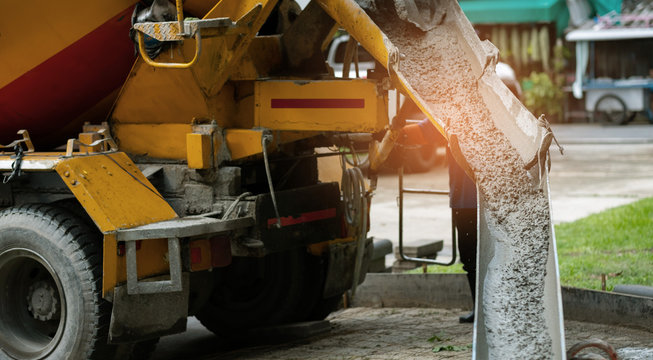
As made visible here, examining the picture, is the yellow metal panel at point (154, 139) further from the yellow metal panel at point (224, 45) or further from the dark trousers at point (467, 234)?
the dark trousers at point (467, 234)

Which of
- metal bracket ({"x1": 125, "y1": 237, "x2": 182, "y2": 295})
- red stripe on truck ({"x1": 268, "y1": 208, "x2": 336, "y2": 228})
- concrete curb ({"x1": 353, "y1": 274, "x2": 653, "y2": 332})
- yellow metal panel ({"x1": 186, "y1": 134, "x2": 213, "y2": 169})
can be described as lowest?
concrete curb ({"x1": 353, "y1": 274, "x2": 653, "y2": 332})

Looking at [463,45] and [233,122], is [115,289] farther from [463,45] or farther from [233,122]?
[463,45]

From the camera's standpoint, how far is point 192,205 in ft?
18.1

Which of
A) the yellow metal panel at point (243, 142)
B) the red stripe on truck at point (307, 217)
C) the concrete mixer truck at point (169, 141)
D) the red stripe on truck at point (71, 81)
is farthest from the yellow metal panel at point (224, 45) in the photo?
the red stripe on truck at point (307, 217)

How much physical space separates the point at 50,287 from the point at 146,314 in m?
0.74

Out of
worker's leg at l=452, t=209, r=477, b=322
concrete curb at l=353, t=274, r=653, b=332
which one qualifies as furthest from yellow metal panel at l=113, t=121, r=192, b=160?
concrete curb at l=353, t=274, r=653, b=332

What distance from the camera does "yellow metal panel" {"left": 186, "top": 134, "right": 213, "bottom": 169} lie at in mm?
5395

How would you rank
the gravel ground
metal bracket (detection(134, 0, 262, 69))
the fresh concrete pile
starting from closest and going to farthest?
the fresh concrete pile, metal bracket (detection(134, 0, 262, 69)), the gravel ground

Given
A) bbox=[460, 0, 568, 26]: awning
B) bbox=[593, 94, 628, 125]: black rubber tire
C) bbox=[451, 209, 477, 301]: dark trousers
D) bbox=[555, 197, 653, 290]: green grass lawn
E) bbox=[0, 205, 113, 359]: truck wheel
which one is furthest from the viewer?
bbox=[460, 0, 568, 26]: awning

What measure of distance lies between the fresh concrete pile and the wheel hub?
2.25 meters

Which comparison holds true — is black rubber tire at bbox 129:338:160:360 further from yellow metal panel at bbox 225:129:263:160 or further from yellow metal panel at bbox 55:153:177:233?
yellow metal panel at bbox 225:129:263:160

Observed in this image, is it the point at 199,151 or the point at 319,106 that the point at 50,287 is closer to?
the point at 199,151

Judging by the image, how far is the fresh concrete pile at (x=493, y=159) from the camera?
441cm

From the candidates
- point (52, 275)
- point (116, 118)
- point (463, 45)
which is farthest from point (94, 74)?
point (463, 45)
